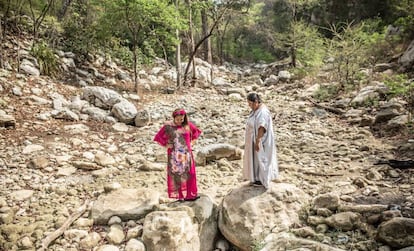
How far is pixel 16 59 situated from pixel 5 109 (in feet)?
8.60

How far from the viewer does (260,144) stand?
13.1 feet

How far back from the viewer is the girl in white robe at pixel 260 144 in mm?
3963

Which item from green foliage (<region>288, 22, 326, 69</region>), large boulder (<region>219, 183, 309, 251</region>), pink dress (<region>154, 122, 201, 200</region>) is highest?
green foliage (<region>288, 22, 326, 69</region>)

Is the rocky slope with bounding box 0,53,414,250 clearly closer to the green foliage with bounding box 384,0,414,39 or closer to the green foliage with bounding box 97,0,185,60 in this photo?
the green foliage with bounding box 97,0,185,60

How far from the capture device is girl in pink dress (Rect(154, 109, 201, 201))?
4.28 m

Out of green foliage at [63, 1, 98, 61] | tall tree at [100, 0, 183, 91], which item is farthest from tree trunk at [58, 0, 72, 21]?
tall tree at [100, 0, 183, 91]

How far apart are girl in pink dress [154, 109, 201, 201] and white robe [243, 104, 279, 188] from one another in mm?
796

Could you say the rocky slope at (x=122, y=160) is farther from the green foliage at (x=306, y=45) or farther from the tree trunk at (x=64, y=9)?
the green foliage at (x=306, y=45)

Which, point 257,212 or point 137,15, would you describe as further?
point 137,15

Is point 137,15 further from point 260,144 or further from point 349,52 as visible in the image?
point 260,144

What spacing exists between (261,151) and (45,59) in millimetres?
8150

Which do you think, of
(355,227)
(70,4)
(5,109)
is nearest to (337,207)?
(355,227)

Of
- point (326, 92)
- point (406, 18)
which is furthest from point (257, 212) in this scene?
point (406, 18)

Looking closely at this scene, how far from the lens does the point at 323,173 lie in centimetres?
533
